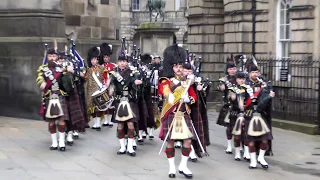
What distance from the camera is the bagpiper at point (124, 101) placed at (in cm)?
1009

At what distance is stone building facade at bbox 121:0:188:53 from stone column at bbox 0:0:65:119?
3660 centimetres

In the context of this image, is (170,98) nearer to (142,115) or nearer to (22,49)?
(142,115)

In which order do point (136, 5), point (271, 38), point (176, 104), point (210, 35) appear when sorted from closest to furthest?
point (176, 104)
point (271, 38)
point (210, 35)
point (136, 5)

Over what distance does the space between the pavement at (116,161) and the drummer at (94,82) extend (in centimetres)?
100

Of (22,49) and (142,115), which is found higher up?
(22,49)

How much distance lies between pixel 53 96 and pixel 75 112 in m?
0.72

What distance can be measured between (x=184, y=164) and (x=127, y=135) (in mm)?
2151

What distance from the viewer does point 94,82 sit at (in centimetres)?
1345

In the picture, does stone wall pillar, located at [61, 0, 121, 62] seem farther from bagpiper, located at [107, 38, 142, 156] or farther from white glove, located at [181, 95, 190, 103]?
white glove, located at [181, 95, 190, 103]

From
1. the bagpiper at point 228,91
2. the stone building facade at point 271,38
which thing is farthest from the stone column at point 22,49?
the stone building facade at point 271,38

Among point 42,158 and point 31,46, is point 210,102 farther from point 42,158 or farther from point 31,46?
point 42,158

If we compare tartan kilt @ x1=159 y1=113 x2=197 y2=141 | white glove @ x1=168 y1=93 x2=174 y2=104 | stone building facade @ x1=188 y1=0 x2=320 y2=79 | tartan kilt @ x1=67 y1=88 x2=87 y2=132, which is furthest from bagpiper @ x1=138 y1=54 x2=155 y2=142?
stone building facade @ x1=188 y1=0 x2=320 y2=79

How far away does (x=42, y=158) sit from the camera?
9.63 meters

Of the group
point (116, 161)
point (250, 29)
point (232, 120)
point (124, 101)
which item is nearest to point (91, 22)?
point (250, 29)
